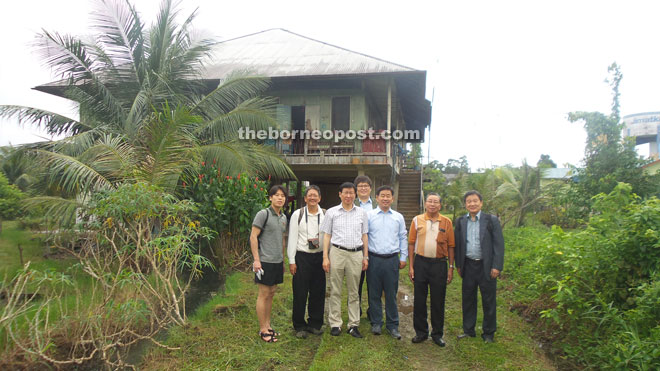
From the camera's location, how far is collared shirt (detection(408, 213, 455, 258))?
4.00 meters

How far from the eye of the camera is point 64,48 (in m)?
7.88

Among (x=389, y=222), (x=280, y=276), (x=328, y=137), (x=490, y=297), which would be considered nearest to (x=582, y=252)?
(x=490, y=297)

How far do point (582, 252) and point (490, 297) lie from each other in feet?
3.22

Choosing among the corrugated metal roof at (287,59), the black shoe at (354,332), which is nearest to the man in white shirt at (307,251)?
the black shoe at (354,332)

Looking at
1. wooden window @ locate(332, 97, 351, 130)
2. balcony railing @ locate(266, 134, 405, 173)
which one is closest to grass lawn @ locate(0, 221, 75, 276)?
balcony railing @ locate(266, 134, 405, 173)

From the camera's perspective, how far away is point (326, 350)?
3.75 metres

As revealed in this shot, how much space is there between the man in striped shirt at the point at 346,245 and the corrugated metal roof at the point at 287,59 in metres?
7.04

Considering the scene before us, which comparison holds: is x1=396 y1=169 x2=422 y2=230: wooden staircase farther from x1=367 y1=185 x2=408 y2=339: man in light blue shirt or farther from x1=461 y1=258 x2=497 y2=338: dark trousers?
x1=367 y1=185 x2=408 y2=339: man in light blue shirt

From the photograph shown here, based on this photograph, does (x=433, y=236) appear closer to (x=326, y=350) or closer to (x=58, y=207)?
(x=326, y=350)

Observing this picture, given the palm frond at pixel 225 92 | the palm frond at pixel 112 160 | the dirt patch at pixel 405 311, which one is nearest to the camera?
the dirt patch at pixel 405 311

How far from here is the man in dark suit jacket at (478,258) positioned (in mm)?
3979

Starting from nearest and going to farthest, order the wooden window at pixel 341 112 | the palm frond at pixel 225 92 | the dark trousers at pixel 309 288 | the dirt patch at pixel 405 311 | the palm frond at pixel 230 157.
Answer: the dark trousers at pixel 309 288
the dirt patch at pixel 405 311
the palm frond at pixel 230 157
the palm frond at pixel 225 92
the wooden window at pixel 341 112

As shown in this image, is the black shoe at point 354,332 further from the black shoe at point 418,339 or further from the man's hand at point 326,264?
the man's hand at point 326,264

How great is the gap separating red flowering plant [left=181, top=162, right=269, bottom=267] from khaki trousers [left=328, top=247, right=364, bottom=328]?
3.31 m
